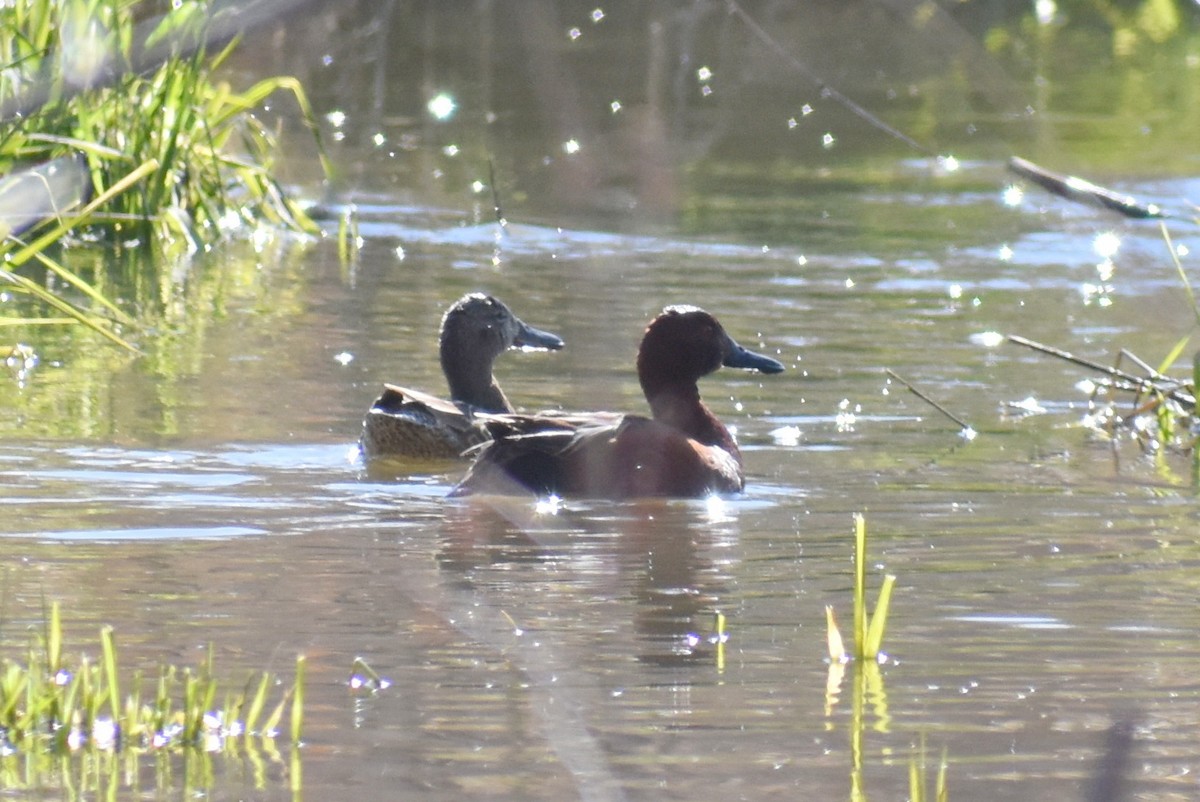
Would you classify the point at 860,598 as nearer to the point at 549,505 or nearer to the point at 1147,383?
the point at 549,505

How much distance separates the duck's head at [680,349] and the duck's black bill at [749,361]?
45 millimetres

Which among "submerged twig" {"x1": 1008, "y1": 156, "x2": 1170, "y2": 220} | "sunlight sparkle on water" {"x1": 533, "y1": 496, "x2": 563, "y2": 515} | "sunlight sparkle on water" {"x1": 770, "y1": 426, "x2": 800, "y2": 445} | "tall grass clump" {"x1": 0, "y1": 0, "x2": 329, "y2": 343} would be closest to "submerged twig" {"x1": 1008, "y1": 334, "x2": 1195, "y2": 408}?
"sunlight sparkle on water" {"x1": 770, "y1": 426, "x2": 800, "y2": 445}

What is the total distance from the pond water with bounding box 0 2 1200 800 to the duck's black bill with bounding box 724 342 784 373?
0.21m

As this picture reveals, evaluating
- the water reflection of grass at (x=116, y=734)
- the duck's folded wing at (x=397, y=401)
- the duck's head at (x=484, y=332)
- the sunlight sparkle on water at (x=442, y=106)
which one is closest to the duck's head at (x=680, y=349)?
the duck's folded wing at (x=397, y=401)

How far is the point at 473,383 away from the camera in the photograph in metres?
8.91

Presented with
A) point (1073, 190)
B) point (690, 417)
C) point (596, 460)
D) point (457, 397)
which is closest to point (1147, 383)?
point (690, 417)

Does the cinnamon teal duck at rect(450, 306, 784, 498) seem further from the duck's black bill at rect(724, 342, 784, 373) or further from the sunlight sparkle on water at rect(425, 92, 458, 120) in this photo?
Result: the sunlight sparkle on water at rect(425, 92, 458, 120)

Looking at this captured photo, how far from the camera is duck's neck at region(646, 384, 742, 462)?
785 centimetres

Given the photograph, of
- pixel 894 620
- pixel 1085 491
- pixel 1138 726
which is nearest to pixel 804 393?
pixel 1085 491

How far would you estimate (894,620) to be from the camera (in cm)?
546

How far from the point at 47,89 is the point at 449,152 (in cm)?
1432

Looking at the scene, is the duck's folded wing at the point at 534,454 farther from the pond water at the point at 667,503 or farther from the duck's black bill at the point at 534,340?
the duck's black bill at the point at 534,340

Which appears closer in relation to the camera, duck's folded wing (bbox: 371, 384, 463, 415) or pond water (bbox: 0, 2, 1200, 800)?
pond water (bbox: 0, 2, 1200, 800)

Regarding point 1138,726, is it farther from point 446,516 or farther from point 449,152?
point 449,152
